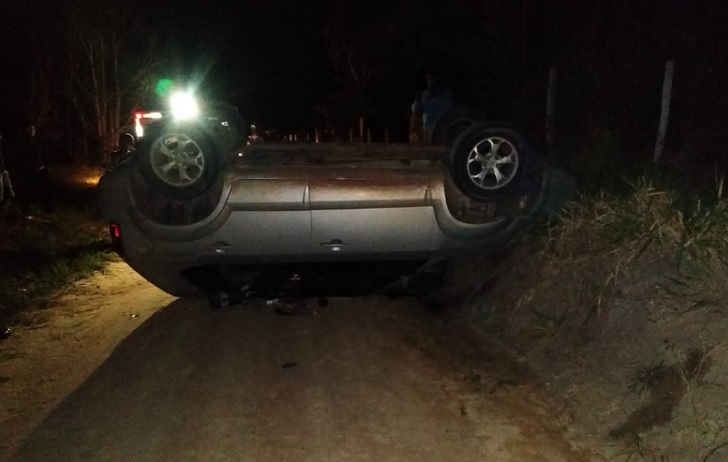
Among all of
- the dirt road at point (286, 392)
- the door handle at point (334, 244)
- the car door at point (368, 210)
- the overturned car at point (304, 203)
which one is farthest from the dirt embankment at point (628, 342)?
the door handle at point (334, 244)

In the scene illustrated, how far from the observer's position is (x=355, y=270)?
631cm

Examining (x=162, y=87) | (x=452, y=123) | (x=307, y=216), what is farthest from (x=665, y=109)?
(x=162, y=87)

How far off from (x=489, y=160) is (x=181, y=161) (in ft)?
7.50

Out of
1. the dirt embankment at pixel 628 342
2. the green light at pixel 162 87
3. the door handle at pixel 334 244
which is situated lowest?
the dirt embankment at pixel 628 342

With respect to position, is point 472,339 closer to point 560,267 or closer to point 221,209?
point 560,267

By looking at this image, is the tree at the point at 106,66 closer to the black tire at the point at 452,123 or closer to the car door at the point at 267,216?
the black tire at the point at 452,123

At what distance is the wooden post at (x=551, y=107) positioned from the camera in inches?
426

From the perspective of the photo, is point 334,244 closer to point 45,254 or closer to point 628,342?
point 628,342

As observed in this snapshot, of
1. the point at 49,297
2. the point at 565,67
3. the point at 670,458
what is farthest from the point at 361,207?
the point at 565,67

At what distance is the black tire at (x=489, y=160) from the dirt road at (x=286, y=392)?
1.22 metres

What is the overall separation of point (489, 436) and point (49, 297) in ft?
18.1

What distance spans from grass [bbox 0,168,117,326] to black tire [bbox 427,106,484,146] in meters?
4.42

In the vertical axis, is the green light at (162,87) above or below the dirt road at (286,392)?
above

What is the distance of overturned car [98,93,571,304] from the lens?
Answer: 5.71 m
